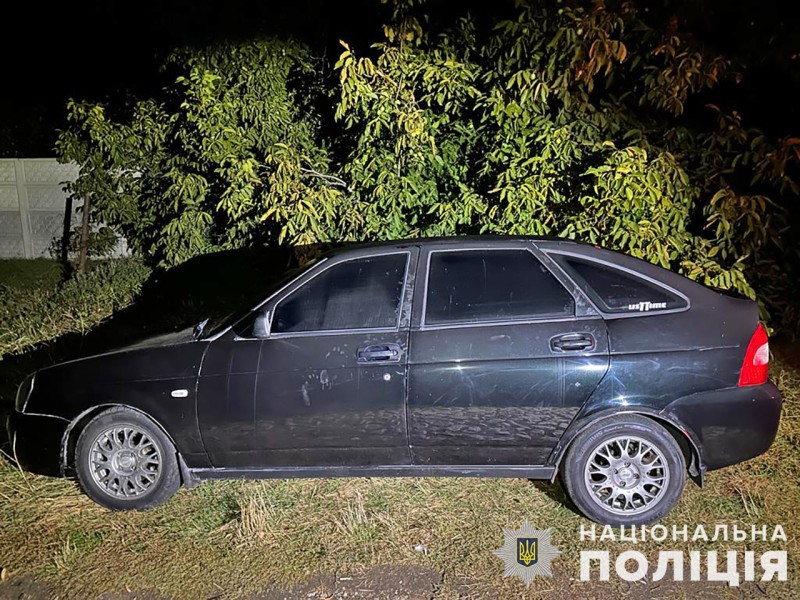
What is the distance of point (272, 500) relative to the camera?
13.4 feet

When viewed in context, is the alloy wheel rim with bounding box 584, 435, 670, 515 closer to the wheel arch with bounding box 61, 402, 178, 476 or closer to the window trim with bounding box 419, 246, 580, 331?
the window trim with bounding box 419, 246, 580, 331

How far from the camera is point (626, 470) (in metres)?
3.68

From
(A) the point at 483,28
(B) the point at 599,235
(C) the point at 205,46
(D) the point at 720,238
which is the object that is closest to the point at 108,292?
(C) the point at 205,46

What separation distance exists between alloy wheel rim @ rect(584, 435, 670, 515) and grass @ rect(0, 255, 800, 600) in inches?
8.0

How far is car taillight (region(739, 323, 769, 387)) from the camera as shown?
11.9 feet

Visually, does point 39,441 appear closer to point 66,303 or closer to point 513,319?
point 513,319

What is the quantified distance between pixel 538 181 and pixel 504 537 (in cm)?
285

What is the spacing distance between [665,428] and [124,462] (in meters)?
2.98

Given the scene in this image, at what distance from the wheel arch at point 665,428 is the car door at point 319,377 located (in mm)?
824

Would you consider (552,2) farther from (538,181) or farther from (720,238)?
(720,238)

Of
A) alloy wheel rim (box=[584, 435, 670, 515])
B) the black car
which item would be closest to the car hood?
the black car

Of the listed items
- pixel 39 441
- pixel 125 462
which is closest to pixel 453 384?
pixel 125 462

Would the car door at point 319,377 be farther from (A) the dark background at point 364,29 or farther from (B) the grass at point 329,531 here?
(A) the dark background at point 364,29

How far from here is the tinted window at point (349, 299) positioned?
3824 mm
